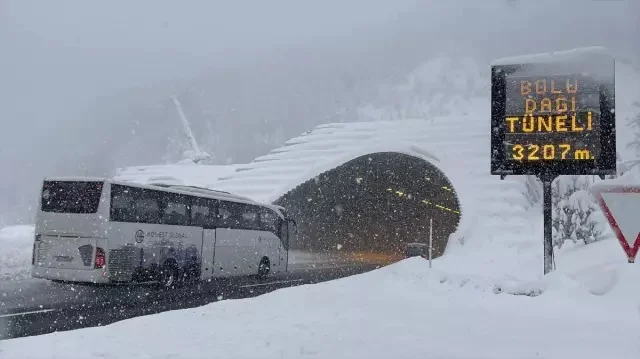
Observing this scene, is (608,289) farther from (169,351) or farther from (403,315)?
(169,351)

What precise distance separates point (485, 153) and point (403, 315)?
122ft

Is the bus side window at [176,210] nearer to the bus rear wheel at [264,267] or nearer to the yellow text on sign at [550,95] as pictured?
the bus rear wheel at [264,267]

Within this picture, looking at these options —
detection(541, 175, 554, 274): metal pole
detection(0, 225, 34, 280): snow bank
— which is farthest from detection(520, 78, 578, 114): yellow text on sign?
detection(0, 225, 34, 280): snow bank

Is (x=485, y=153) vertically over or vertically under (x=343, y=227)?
over

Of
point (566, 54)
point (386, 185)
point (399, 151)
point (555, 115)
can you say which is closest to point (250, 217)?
point (555, 115)

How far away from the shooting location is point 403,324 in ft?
32.4

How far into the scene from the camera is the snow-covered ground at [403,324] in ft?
23.9

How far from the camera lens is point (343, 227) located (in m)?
59.6

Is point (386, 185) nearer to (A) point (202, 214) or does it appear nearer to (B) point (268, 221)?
(B) point (268, 221)

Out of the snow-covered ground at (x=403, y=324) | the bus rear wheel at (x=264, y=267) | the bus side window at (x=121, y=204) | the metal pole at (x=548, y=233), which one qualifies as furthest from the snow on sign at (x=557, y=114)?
the bus rear wheel at (x=264, y=267)

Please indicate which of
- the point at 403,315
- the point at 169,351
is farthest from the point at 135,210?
the point at 169,351

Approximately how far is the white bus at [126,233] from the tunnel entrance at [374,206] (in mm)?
26708

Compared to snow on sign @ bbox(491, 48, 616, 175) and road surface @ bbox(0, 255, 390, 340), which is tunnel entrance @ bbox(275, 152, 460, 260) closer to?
snow on sign @ bbox(491, 48, 616, 175)

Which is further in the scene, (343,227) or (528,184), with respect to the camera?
(343,227)
